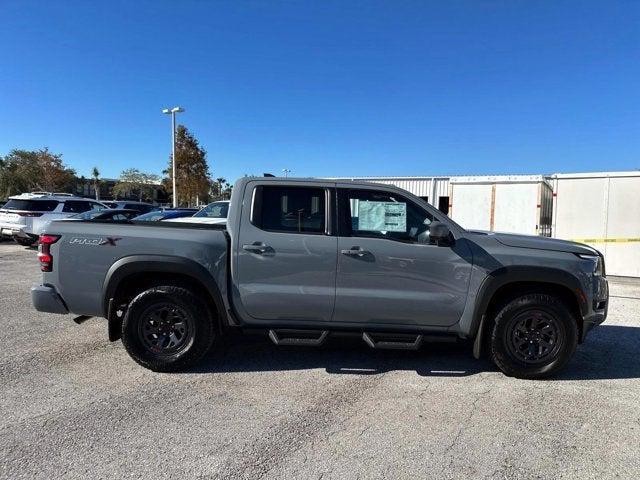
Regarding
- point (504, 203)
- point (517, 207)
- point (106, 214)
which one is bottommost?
point (106, 214)

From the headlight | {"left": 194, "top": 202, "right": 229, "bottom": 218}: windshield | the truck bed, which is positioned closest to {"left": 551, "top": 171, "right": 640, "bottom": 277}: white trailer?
the headlight

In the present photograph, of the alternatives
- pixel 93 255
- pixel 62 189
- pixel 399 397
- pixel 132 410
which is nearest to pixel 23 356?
pixel 93 255

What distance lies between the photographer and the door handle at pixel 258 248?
424 centimetres

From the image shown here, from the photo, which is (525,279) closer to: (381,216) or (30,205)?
(381,216)

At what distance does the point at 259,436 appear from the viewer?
3.22 meters

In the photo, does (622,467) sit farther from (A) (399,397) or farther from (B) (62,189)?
(B) (62,189)

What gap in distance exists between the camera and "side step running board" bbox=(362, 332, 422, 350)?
13.9ft

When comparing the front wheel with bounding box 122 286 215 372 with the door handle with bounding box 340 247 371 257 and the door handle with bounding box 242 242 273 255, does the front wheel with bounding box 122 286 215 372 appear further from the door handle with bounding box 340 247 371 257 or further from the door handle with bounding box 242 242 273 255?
the door handle with bounding box 340 247 371 257

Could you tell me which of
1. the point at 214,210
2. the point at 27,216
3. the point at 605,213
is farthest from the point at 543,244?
the point at 27,216

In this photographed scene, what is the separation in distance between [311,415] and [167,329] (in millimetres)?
1755

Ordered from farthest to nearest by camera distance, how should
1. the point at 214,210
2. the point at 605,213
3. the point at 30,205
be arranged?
1. the point at 30,205
2. the point at 214,210
3. the point at 605,213

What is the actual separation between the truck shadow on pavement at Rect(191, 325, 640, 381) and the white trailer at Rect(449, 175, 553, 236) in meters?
7.83

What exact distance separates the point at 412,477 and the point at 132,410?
2.24m

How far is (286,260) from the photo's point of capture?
4.23 m
